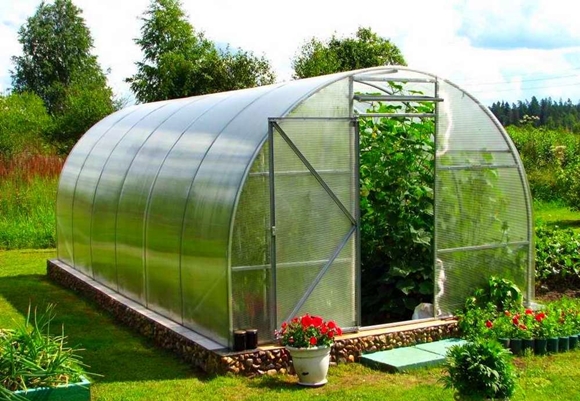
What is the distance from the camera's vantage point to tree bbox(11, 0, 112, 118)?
1929 inches

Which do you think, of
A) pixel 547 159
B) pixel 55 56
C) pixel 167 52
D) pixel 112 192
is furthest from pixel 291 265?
pixel 55 56

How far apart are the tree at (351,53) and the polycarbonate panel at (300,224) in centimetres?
2397

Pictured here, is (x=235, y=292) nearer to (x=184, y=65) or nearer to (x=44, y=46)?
(x=184, y=65)

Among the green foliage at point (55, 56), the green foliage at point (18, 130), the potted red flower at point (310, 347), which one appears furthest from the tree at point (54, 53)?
the potted red flower at point (310, 347)

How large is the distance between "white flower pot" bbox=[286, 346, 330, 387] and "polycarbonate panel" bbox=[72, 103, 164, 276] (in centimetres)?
561

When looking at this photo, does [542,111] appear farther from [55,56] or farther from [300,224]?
[300,224]

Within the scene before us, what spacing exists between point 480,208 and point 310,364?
11.0ft

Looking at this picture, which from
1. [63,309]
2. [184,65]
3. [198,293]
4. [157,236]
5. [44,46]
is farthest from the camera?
[44,46]

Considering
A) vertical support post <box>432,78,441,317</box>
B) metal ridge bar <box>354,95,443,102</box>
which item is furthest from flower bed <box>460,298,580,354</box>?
metal ridge bar <box>354,95,443,102</box>

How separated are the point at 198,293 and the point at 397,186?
110 inches

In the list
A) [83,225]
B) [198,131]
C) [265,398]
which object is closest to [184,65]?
[83,225]

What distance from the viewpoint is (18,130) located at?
27.8 m

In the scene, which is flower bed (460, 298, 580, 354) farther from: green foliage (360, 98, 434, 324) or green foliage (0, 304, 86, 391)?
green foliage (0, 304, 86, 391)

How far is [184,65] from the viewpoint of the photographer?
1549 inches
